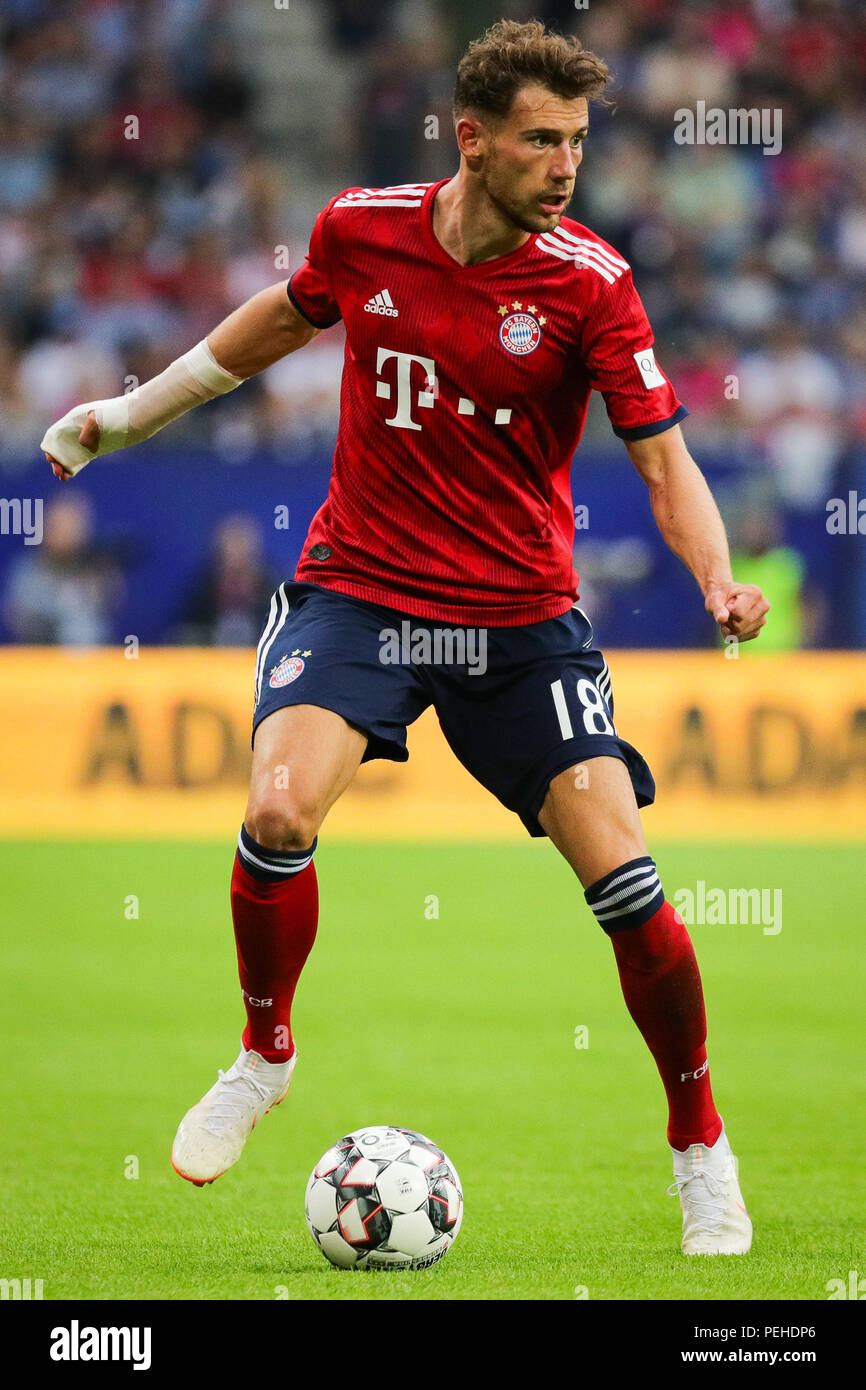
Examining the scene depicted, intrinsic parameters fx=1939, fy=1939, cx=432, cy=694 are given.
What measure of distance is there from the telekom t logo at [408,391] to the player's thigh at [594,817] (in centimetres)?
90

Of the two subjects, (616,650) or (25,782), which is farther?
(616,650)

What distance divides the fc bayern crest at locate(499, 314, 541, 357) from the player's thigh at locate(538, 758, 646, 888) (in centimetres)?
101

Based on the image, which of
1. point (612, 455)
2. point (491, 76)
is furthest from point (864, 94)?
point (491, 76)

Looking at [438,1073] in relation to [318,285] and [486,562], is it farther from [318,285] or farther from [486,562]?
[318,285]

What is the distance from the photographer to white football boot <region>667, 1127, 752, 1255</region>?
451cm

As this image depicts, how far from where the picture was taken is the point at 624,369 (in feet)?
15.3

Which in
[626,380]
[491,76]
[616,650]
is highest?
[616,650]

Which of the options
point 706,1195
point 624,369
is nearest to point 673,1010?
point 706,1195

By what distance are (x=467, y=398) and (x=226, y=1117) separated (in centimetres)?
188

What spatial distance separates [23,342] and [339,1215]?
12.5m

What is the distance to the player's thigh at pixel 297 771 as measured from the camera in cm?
454

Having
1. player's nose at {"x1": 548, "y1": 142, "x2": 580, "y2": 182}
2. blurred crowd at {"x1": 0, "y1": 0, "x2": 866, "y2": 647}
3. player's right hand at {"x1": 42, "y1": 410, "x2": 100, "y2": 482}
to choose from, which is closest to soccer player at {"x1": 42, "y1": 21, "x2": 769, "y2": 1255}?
player's nose at {"x1": 548, "y1": 142, "x2": 580, "y2": 182}

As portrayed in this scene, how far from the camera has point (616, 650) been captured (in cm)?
1383

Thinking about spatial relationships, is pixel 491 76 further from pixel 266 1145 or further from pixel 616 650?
pixel 616 650
